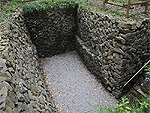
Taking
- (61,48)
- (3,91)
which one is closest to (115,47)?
(3,91)

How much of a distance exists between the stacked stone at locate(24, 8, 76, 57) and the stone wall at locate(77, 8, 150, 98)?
3.62 feet

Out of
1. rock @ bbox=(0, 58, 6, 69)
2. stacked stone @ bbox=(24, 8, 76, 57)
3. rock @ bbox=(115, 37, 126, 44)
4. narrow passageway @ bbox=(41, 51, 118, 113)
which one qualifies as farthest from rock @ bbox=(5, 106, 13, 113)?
stacked stone @ bbox=(24, 8, 76, 57)

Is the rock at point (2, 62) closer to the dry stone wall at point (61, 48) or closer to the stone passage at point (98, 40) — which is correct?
the dry stone wall at point (61, 48)

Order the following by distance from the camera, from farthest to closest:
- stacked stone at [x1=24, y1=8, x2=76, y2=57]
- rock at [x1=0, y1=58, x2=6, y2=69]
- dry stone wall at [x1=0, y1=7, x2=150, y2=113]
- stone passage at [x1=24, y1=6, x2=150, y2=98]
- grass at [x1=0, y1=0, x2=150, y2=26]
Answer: stacked stone at [x1=24, y1=8, x2=76, y2=57], grass at [x1=0, y1=0, x2=150, y2=26], stone passage at [x1=24, y1=6, x2=150, y2=98], dry stone wall at [x1=0, y1=7, x2=150, y2=113], rock at [x1=0, y1=58, x2=6, y2=69]

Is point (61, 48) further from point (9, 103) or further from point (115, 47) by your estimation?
point (9, 103)

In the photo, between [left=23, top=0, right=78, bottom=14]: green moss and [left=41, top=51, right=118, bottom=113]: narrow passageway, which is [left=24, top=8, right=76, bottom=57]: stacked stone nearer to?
[left=23, top=0, right=78, bottom=14]: green moss

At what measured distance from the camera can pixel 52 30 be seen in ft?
20.4

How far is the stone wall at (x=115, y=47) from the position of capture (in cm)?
370

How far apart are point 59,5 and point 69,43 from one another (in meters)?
2.11

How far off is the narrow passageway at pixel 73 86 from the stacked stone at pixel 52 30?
2.03 feet

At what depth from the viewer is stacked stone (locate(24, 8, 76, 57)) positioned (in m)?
5.82

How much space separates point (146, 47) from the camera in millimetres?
4289

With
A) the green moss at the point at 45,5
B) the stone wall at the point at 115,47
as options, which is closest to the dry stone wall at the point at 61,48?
the stone wall at the point at 115,47

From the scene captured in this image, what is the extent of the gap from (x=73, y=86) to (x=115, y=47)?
239 centimetres
